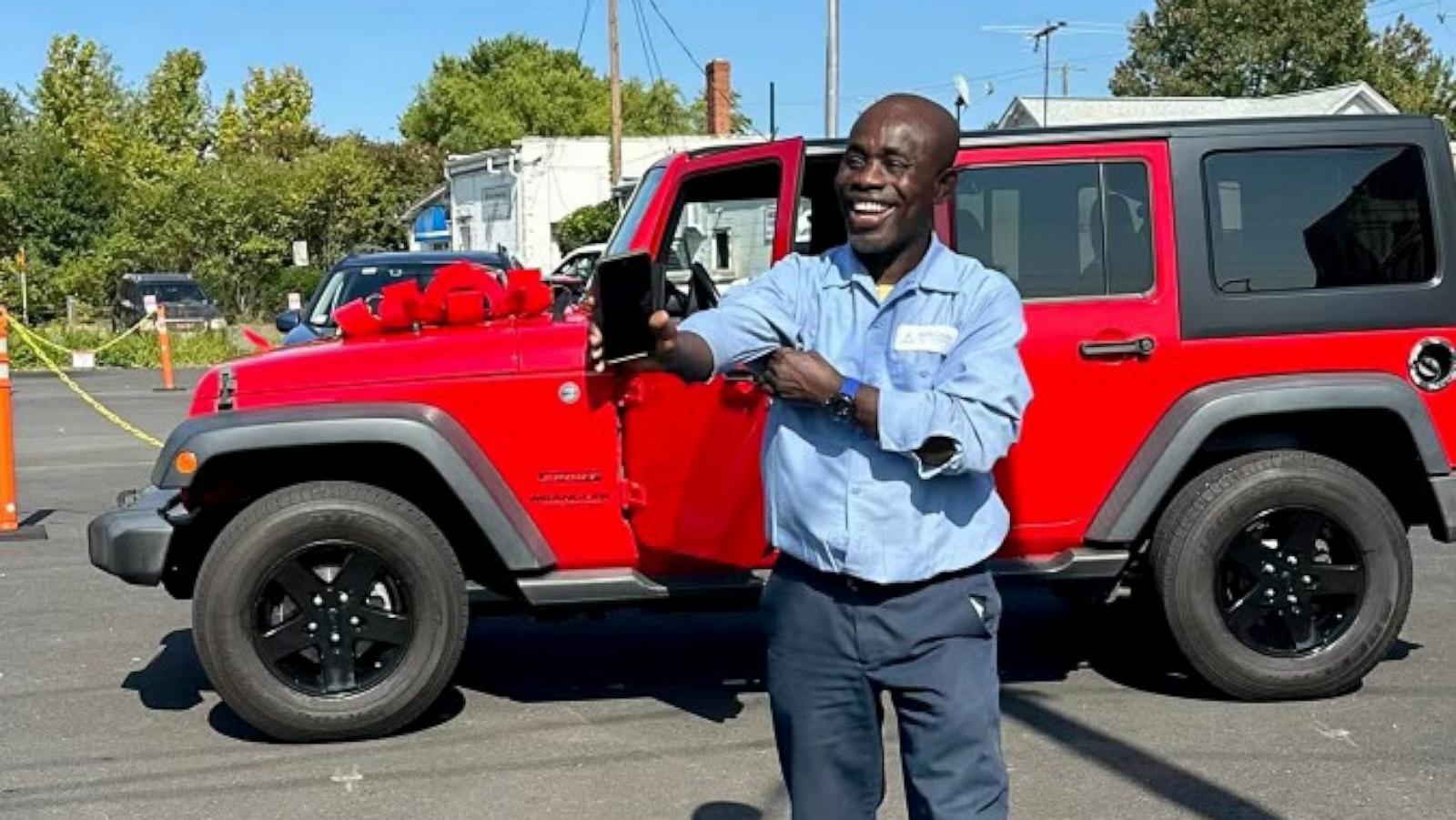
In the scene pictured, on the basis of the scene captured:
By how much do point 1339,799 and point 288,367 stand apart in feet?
11.7

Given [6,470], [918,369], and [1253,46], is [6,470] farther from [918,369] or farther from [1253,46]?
[1253,46]

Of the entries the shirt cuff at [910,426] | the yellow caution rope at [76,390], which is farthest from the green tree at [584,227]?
the shirt cuff at [910,426]

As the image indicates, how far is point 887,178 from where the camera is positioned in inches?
118

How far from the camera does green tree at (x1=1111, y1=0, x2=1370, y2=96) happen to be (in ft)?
196

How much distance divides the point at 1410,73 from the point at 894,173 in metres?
65.6

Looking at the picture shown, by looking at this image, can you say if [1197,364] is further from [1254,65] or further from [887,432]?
[1254,65]

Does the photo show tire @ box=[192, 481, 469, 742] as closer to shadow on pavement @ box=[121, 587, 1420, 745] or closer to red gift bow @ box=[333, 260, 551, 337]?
shadow on pavement @ box=[121, 587, 1420, 745]

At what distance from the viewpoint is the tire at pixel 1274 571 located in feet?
18.5

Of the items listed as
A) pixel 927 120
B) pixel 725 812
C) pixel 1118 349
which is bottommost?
pixel 725 812

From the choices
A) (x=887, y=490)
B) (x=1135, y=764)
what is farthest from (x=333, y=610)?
(x=887, y=490)

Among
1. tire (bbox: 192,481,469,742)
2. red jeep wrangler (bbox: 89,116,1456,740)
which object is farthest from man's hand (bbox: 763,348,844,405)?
tire (bbox: 192,481,469,742)

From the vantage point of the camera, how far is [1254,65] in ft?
206

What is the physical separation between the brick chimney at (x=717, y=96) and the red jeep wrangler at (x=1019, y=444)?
42.4 m

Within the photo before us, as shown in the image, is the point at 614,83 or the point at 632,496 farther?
the point at 614,83
